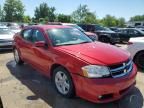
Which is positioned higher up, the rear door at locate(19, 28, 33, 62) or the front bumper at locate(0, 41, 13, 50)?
the rear door at locate(19, 28, 33, 62)

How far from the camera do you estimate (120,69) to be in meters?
4.44

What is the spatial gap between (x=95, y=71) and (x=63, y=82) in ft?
3.26

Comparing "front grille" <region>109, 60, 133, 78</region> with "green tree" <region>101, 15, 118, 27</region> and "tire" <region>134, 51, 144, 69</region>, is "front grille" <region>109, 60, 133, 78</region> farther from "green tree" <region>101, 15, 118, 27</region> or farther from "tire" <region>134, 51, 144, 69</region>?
"green tree" <region>101, 15, 118, 27</region>

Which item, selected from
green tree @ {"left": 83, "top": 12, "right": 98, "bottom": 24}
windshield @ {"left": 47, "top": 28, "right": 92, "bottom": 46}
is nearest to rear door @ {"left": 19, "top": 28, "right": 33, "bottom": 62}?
windshield @ {"left": 47, "top": 28, "right": 92, "bottom": 46}

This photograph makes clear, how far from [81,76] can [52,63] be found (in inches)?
44.2

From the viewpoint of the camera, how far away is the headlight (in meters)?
4.19

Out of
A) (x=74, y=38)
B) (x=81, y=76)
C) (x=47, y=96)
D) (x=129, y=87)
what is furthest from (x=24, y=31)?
(x=129, y=87)

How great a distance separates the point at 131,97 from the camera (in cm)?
495

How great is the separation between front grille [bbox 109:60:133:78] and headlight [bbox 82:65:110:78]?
138 millimetres

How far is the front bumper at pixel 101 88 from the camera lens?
4.12 m

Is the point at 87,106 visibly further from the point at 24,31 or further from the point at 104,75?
the point at 24,31

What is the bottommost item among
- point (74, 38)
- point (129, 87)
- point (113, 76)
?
point (129, 87)

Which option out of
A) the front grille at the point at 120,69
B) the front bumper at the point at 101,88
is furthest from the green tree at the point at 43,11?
the front bumper at the point at 101,88

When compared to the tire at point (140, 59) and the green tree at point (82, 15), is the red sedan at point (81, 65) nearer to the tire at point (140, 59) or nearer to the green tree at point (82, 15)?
the tire at point (140, 59)
